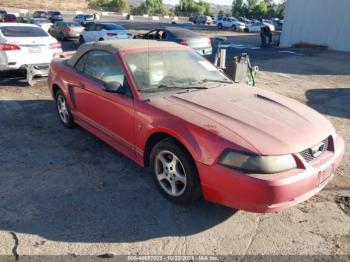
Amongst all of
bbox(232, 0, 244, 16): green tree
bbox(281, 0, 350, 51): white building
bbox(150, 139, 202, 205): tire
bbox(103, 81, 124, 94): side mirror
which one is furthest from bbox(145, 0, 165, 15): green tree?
bbox(150, 139, 202, 205): tire

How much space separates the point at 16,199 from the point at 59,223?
70cm

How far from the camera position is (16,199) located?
3.68m

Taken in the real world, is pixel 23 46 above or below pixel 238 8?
below

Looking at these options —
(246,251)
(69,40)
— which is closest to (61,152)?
(246,251)

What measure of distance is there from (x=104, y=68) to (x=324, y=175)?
9.63 ft

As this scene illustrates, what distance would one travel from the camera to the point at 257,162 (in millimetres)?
2922

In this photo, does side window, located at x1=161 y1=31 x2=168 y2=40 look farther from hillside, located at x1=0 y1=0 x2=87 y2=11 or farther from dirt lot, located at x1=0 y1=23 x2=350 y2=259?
hillside, located at x1=0 y1=0 x2=87 y2=11

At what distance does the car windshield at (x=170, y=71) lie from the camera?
405 cm

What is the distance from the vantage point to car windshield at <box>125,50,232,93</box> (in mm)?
4055

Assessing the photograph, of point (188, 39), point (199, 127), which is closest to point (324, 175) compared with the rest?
point (199, 127)

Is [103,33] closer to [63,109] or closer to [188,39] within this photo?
[188,39]

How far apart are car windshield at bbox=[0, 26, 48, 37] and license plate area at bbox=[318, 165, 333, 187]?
27.1ft

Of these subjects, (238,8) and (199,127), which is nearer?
(199,127)

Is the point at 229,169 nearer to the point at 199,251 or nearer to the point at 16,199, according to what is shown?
the point at 199,251
